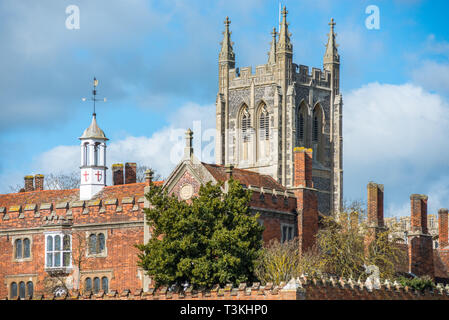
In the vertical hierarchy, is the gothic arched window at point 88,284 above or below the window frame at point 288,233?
below

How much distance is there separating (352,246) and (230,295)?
19801mm

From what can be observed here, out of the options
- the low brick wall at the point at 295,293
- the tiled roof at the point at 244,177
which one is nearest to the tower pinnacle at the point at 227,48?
the tiled roof at the point at 244,177

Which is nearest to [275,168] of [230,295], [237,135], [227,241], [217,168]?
[237,135]

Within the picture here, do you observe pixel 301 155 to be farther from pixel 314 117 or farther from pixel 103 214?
pixel 314 117

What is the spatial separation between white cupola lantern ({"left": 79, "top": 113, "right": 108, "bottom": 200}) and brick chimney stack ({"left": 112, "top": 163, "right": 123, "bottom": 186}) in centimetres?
250

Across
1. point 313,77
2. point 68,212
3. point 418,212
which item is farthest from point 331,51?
point 68,212

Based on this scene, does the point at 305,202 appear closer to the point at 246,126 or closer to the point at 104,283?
the point at 104,283

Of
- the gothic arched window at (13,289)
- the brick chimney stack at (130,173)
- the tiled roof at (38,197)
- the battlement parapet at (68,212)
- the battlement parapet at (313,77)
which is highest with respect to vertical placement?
the battlement parapet at (313,77)

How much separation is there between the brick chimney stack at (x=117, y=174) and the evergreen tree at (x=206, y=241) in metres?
16.1

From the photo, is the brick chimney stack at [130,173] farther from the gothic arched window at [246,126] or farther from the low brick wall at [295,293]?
the gothic arched window at [246,126]

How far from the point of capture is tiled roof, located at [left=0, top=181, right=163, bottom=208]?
2906 inches

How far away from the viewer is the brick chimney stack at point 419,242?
78.3 m

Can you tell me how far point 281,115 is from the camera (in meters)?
110

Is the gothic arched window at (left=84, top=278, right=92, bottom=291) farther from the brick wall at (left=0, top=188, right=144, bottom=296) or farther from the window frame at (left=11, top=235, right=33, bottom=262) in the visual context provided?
the window frame at (left=11, top=235, right=33, bottom=262)
